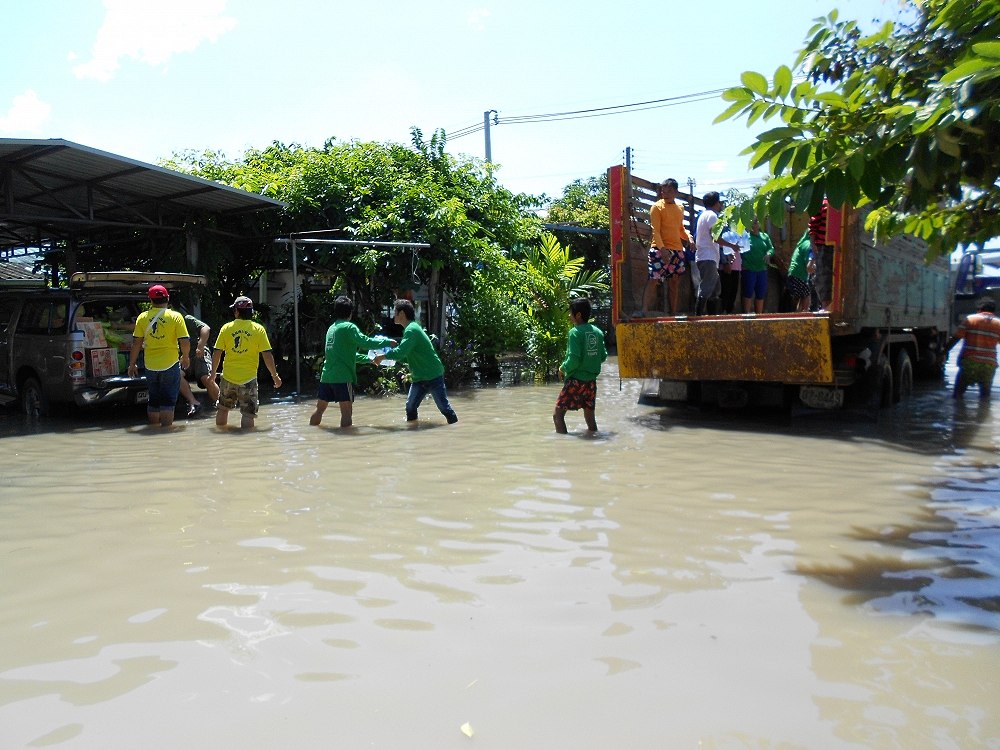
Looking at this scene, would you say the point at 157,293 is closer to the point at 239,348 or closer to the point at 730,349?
the point at 239,348

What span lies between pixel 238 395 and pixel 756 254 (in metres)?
6.39

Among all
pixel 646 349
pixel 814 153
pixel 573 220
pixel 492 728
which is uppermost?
pixel 573 220

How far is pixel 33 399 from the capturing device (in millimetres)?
10484

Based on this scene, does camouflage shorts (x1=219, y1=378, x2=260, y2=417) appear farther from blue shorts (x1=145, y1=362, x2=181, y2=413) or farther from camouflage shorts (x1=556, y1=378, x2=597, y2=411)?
camouflage shorts (x1=556, y1=378, x2=597, y2=411)

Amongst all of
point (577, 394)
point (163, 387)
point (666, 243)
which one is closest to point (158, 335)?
point (163, 387)

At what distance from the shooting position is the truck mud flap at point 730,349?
8453 mm

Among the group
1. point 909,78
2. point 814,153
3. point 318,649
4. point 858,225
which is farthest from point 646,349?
point 318,649

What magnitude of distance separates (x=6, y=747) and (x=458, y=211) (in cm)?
1190

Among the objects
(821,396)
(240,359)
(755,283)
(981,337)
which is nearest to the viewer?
(821,396)

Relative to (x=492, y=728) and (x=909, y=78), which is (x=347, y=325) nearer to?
(x=909, y=78)

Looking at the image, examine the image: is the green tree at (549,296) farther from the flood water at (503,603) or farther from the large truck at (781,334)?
the flood water at (503,603)

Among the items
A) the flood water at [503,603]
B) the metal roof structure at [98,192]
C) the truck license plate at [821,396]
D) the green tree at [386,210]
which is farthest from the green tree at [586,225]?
the flood water at [503,603]

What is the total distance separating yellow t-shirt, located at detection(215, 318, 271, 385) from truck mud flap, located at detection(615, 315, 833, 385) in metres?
4.02

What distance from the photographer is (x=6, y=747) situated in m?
2.62
